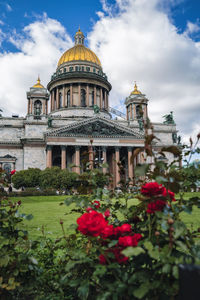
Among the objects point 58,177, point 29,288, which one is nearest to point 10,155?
point 58,177

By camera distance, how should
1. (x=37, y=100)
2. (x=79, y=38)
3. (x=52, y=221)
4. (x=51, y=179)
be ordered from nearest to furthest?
(x=52, y=221)
(x=51, y=179)
(x=37, y=100)
(x=79, y=38)

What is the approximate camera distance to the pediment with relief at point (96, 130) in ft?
142

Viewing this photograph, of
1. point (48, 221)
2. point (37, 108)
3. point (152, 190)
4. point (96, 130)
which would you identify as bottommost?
point (48, 221)

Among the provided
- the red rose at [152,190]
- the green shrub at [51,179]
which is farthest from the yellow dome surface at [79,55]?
the red rose at [152,190]

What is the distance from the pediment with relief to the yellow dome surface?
24878mm

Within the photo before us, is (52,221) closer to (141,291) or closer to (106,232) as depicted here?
(106,232)

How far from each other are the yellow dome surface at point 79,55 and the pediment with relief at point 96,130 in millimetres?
24878

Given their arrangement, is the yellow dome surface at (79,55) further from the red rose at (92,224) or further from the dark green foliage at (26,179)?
the red rose at (92,224)

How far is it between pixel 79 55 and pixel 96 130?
27.0m

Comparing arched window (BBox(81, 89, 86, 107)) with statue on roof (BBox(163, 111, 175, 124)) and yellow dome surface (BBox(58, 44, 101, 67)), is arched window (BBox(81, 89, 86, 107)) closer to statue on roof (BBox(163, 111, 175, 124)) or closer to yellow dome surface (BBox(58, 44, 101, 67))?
yellow dome surface (BBox(58, 44, 101, 67))

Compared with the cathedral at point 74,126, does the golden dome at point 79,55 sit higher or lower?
higher

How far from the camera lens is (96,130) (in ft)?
148

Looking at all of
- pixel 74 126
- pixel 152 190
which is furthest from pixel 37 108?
pixel 152 190

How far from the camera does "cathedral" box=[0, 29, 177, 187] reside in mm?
43469
